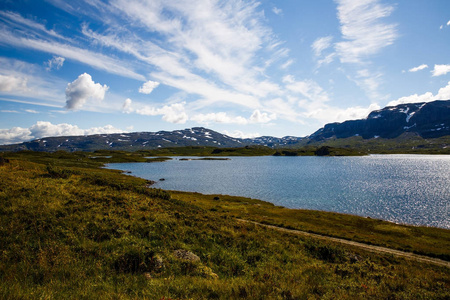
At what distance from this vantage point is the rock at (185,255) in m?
14.5

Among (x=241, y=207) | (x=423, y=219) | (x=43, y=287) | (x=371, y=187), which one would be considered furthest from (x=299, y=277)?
(x=371, y=187)

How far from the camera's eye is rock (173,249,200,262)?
47.6 ft

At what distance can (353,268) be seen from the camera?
18156 mm

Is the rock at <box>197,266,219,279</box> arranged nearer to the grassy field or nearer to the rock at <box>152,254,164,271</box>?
the grassy field

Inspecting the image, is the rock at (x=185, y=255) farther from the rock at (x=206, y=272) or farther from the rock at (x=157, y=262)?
the rock at (x=157, y=262)

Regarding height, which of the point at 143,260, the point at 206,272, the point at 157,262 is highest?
the point at 143,260

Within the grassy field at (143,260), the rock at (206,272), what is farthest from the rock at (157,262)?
the rock at (206,272)

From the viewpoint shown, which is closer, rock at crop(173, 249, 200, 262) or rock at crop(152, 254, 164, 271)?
rock at crop(152, 254, 164, 271)

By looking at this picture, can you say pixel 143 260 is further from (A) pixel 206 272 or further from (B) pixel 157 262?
(A) pixel 206 272

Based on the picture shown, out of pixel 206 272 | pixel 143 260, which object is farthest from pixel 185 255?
pixel 143 260

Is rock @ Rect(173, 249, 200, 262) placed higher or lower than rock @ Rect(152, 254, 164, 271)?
lower

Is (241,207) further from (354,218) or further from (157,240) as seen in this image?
(157,240)

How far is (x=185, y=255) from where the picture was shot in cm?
1491

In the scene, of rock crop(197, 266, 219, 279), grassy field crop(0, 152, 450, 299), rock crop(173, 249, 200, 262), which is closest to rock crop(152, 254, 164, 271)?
grassy field crop(0, 152, 450, 299)
